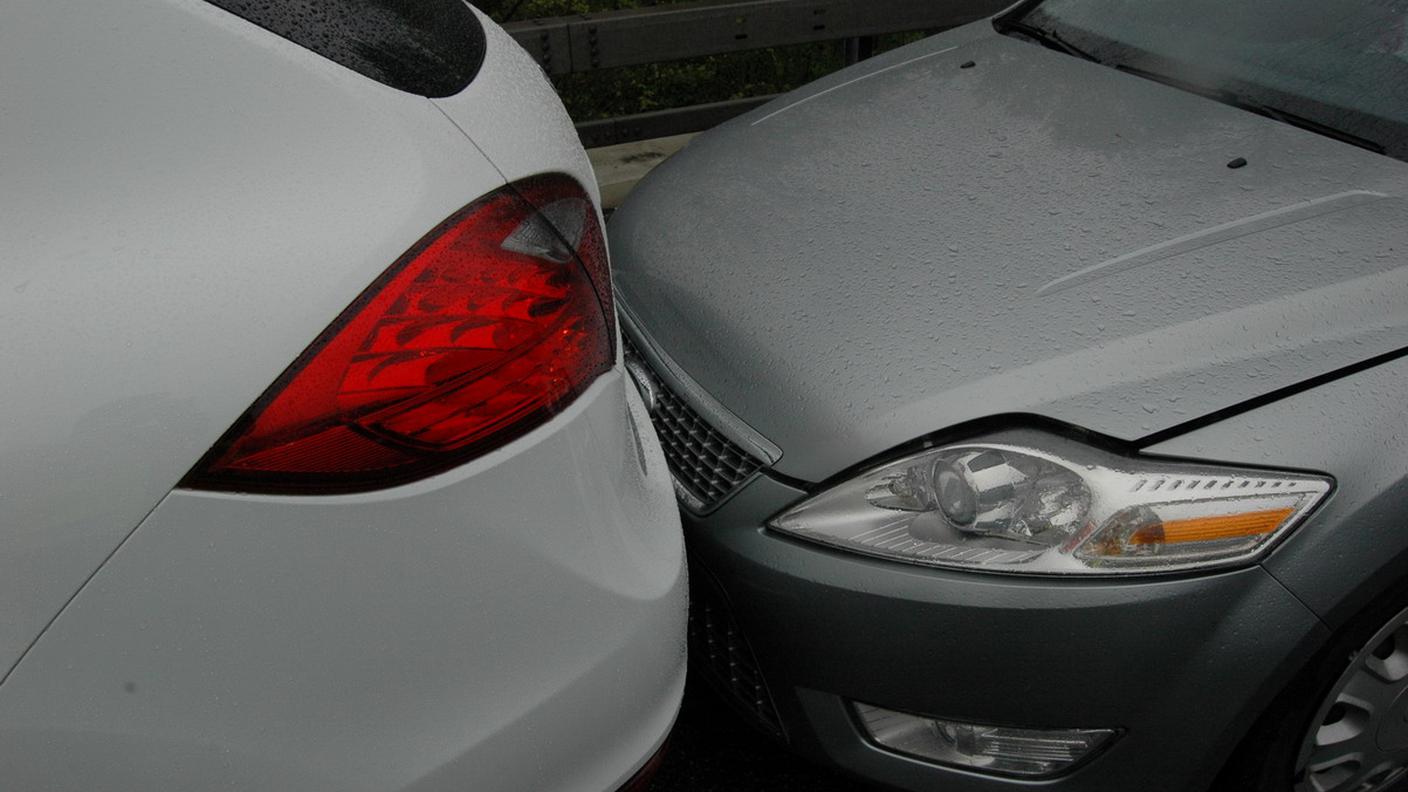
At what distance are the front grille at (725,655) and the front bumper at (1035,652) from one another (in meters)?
0.09

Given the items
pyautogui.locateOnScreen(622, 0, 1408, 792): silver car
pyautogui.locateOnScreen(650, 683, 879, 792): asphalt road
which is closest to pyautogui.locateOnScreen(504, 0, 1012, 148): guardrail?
pyautogui.locateOnScreen(622, 0, 1408, 792): silver car

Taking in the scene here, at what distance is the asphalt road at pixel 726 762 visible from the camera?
2.52m

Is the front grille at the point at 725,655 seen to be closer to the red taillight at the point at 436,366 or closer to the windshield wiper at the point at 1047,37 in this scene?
the red taillight at the point at 436,366

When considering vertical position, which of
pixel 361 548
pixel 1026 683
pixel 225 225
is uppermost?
pixel 225 225

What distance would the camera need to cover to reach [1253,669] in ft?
6.47

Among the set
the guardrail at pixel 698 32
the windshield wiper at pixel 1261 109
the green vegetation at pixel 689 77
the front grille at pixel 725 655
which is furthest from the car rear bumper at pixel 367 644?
the green vegetation at pixel 689 77

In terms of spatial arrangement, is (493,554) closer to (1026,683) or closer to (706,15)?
(1026,683)

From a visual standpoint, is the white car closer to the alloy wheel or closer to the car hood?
the car hood

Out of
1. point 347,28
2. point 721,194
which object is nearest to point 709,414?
point 721,194

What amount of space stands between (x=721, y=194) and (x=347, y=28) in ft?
4.46

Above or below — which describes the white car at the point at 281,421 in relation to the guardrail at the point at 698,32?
above

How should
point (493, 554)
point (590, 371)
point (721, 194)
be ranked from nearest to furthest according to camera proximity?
point (493, 554) → point (590, 371) → point (721, 194)

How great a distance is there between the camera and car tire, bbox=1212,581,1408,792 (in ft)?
6.68

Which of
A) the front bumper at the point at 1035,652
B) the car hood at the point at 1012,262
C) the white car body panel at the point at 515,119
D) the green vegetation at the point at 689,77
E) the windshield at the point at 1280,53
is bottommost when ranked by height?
the green vegetation at the point at 689,77
